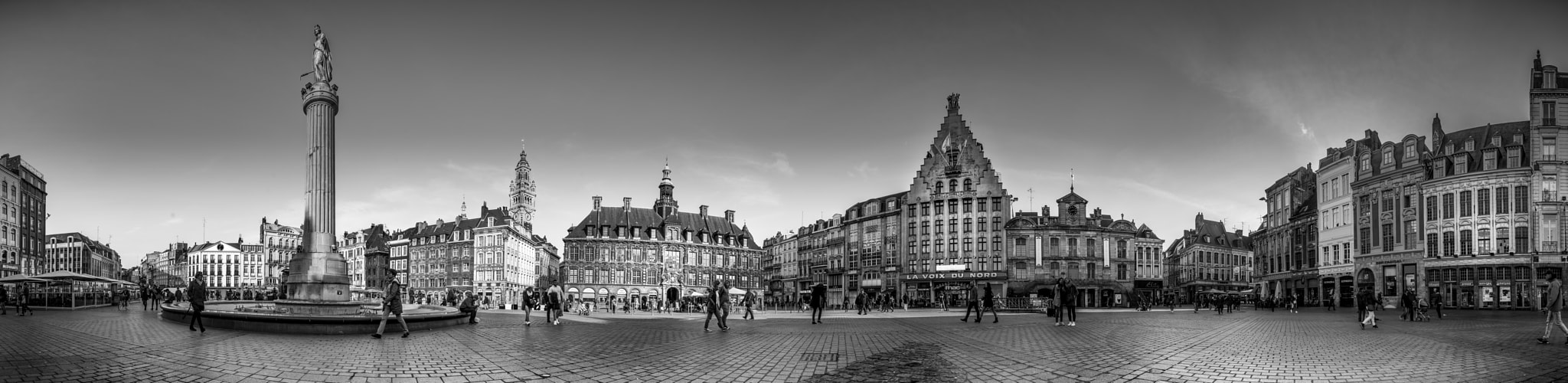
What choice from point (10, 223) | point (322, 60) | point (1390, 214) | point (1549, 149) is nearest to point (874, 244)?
point (1390, 214)

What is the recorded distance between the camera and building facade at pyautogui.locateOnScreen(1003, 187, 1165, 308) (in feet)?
245

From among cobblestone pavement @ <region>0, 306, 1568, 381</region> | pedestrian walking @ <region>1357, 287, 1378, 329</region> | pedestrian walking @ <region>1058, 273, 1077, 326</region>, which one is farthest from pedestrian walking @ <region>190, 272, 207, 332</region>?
pedestrian walking @ <region>1357, 287, 1378, 329</region>

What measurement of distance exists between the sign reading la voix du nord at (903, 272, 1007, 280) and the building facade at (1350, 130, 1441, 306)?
26.1 metres

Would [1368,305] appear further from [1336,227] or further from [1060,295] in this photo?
[1336,227]

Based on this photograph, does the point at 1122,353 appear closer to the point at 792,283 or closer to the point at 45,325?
the point at 45,325

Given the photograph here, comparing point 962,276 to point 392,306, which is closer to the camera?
point 392,306

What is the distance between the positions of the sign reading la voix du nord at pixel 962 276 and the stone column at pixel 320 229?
56382 millimetres

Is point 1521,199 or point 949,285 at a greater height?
point 1521,199

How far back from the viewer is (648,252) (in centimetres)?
9675

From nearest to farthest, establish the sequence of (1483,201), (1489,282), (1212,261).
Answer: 1. (1489,282)
2. (1483,201)
3. (1212,261)

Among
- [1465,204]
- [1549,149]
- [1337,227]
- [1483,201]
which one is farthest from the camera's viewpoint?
[1337,227]

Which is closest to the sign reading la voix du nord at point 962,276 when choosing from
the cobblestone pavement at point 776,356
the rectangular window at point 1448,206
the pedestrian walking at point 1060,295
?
the rectangular window at point 1448,206

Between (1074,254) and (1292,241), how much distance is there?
56.0 ft

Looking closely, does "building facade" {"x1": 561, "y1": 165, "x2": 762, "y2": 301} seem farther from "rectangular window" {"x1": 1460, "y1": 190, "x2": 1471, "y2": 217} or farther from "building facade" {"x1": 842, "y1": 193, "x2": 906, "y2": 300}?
"rectangular window" {"x1": 1460, "y1": 190, "x2": 1471, "y2": 217}
